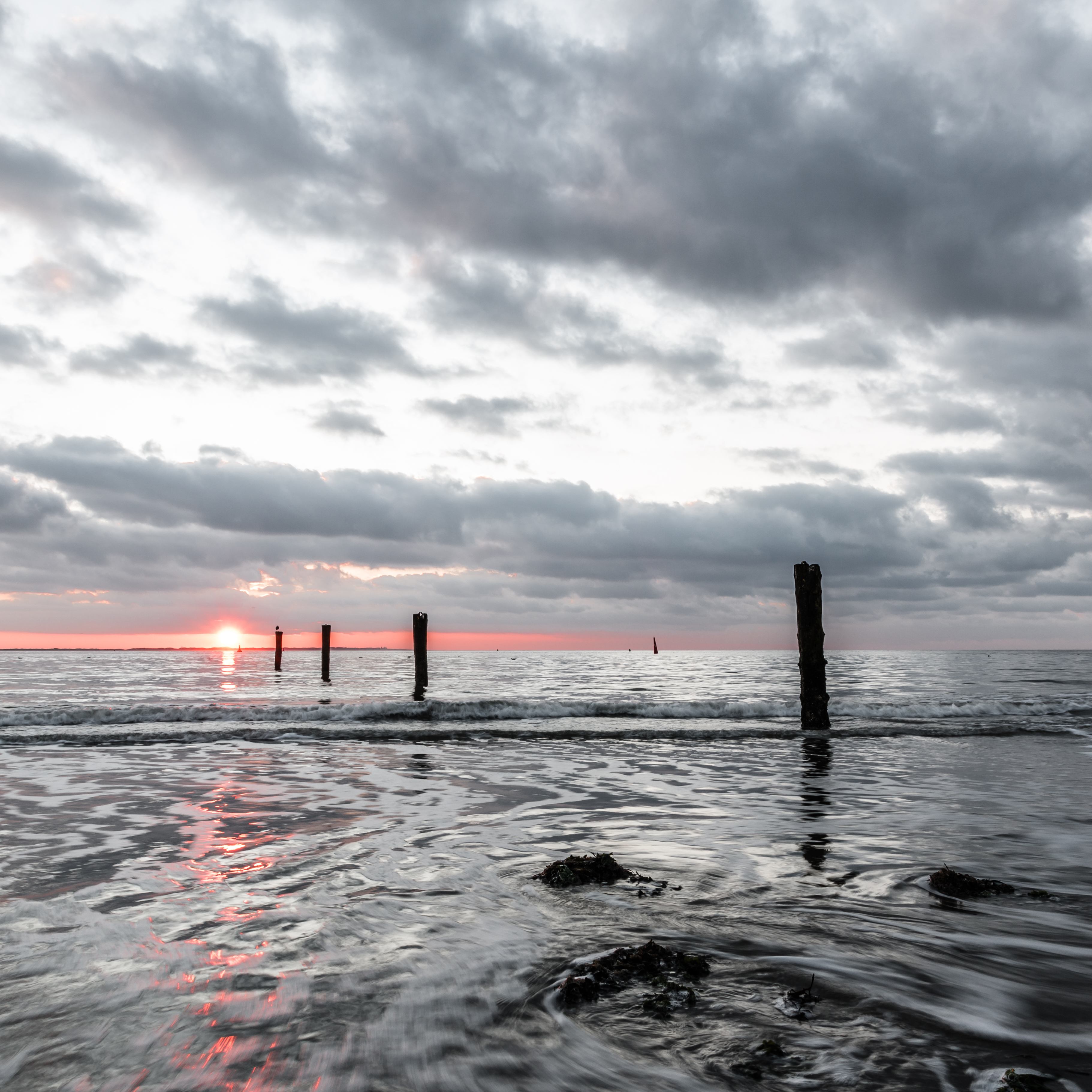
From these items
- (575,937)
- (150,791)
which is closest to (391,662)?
(150,791)

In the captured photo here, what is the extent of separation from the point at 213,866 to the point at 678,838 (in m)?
4.12

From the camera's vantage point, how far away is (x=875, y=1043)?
2975mm

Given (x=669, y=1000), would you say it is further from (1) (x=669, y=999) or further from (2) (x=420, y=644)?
(2) (x=420, y=644)

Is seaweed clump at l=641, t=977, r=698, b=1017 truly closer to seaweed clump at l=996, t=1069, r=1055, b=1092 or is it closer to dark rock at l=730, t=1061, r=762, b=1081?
dark rock at l=730, t=1061, r=762, b=1081

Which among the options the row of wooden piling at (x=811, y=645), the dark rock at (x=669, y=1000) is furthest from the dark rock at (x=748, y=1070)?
the row of wooden piling at (x=811, y=645)

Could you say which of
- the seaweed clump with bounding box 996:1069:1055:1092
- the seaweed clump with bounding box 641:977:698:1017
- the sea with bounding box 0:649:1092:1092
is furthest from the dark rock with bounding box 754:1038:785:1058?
the seaweed clump with bounding box 996:1069:1055:1092

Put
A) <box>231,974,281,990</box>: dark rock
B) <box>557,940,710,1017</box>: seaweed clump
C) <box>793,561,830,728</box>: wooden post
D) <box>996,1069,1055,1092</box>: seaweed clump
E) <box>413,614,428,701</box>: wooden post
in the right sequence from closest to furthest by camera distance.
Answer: <box>996,1069,1055,1092</box>: seaweed clump, <box>557,940,710,1017</box>: seaweed clump, <box>231,974,281,990</box>: dark rock, <box>793,561,830,728</box>: wooden post, <box>413,614,428,701</box>: wooden post

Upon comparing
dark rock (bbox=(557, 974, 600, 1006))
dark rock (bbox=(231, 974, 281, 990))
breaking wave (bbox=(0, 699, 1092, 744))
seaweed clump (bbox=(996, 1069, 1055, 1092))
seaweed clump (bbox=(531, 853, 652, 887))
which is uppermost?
seaweed clump (bbox=(996, 1069, 1055, 1092))

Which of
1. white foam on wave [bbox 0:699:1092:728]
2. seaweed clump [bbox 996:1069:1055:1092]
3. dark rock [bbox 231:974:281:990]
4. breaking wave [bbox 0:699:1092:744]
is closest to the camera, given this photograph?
seaweed clump [bbox 996:1069:1055:1092]

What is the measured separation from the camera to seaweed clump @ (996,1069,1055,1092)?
8.52ft

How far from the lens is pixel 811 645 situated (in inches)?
711

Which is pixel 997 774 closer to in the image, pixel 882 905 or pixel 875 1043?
pixel 882 905

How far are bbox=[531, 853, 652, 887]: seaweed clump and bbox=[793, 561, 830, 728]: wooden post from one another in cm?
1356

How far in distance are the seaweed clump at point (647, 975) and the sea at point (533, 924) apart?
3cm
